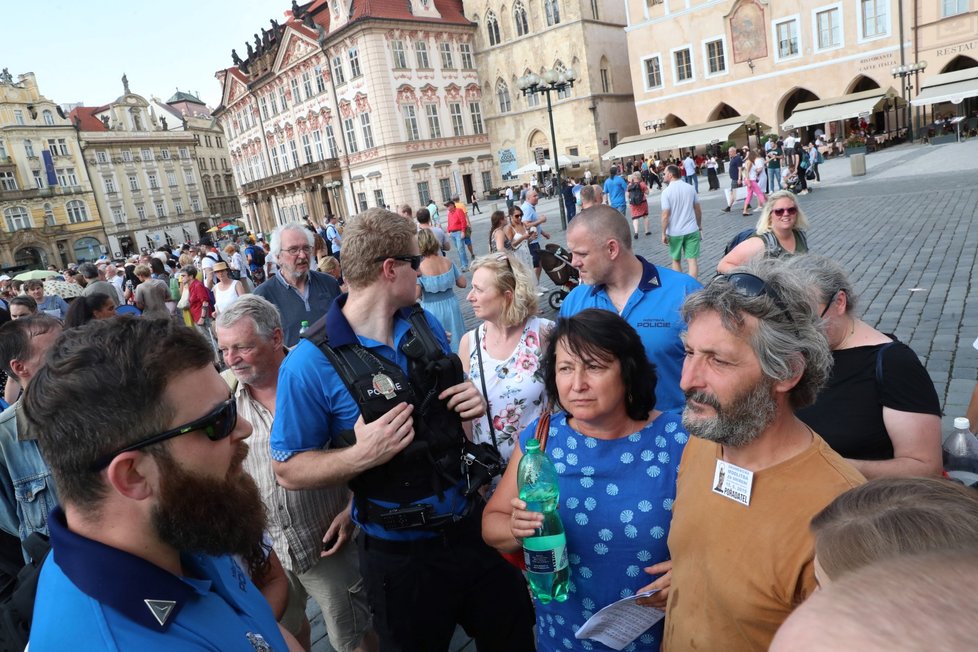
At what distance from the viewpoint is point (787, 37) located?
106 feet

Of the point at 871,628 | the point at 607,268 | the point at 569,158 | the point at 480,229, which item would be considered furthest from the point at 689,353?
the point at 569,158

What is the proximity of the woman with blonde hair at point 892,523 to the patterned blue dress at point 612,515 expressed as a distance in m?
0.80

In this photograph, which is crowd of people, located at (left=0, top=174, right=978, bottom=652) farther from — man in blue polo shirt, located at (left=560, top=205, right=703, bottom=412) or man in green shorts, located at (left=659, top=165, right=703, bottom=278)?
man in green shorts, located at (left=659, top=165, right=703, bottom=278)

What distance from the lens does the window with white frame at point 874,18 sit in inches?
1158

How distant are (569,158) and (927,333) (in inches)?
1267

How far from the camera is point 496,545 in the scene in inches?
80.7

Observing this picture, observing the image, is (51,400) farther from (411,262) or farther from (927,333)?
(927,333)

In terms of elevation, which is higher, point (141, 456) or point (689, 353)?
point (141, 456)

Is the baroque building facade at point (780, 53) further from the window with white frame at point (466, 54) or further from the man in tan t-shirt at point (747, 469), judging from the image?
the man in tan t-shirt at point (747, 469)

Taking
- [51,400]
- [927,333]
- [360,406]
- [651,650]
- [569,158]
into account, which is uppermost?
[569,158]

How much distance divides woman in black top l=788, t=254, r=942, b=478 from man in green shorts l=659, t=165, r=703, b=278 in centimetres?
671

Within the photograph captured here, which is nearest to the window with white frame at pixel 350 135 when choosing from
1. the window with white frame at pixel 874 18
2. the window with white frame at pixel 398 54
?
the window with white frame at pixel 398 54

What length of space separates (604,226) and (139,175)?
7797 cm

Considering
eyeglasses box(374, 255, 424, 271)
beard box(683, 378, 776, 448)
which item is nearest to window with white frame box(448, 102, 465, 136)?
eyeglasses box(374, 255, 424, 271)
